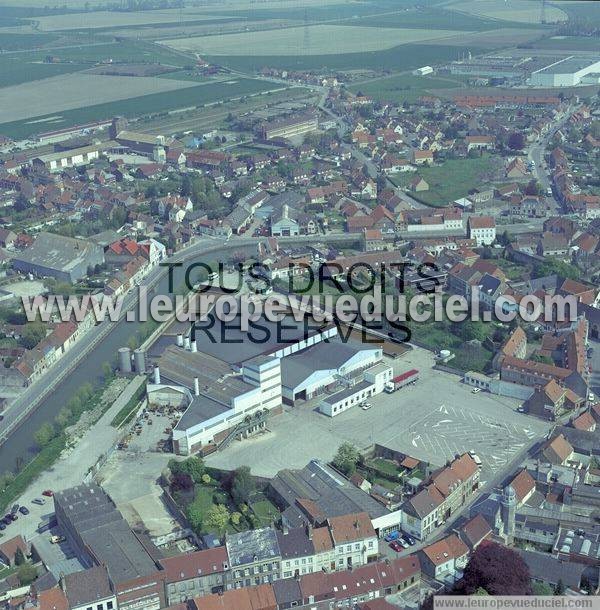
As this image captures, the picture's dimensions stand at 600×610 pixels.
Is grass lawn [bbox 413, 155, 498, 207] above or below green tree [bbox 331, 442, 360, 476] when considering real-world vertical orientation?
above

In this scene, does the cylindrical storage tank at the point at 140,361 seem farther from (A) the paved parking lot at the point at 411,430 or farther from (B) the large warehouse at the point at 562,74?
(B) the large warehouse at the point at 562,74

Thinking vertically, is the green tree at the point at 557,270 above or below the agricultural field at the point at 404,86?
below

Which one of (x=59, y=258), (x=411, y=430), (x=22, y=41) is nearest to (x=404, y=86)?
(x=59, y=258)

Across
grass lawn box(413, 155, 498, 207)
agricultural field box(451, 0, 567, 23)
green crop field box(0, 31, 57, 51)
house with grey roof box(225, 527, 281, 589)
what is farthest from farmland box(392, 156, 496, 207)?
agricultural field box(451, 0, 567, 23)

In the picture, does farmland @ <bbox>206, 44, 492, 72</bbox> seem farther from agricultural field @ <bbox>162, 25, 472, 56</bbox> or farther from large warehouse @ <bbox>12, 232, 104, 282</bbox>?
large warehouse @ <bbox>12, 232, 104, 282</bbox>

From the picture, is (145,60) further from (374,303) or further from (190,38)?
(374,303)

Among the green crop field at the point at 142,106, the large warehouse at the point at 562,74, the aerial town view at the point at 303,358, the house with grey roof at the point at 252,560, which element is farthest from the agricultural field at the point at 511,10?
the house with grey roof at the point at 252,560

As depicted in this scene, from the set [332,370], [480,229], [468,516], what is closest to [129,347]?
Answer: [332,370]
